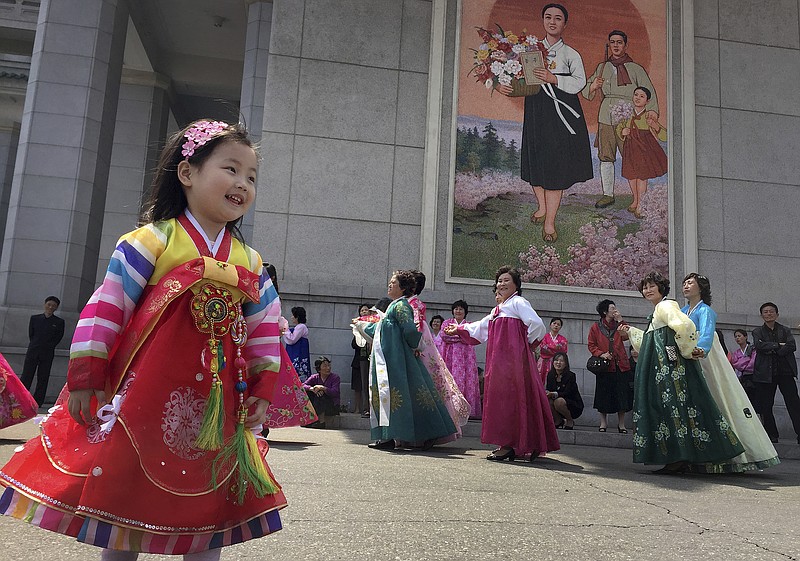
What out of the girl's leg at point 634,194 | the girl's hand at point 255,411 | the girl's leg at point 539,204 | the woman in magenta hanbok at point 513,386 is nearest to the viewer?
the girl's hand at point 255,411

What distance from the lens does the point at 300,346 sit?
8.97 metres

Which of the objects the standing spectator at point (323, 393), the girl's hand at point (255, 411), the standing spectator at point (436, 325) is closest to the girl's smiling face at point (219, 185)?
the girl's hand at point (255, 411)

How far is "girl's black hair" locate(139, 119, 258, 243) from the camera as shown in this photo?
203 centimetres

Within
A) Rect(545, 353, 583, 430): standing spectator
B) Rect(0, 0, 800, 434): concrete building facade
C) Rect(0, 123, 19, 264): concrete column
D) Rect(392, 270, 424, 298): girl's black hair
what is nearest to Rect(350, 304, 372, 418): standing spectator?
Rect(0, 0, 800, 434): concrete building facade

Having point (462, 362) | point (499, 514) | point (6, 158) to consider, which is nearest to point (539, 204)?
point (462, 362)

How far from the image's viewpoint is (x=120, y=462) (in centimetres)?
164

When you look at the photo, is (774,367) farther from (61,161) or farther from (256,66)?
(61,161)

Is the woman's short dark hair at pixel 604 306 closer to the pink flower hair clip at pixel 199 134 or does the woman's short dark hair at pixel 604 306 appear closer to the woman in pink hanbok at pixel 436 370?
the woman in pink hanbok at pixel 436 370

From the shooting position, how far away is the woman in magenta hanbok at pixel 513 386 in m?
5.56

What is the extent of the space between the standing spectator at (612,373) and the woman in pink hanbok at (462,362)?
155cm

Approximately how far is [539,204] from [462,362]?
2857 millimetres

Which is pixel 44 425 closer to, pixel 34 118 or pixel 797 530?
pixel 797 530

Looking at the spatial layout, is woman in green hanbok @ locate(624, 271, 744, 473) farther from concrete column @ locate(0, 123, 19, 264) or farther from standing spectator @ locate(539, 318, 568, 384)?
concrete column @ locate(0, 123, 19, 264)

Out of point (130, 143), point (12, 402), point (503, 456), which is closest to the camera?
point (12, 402)
